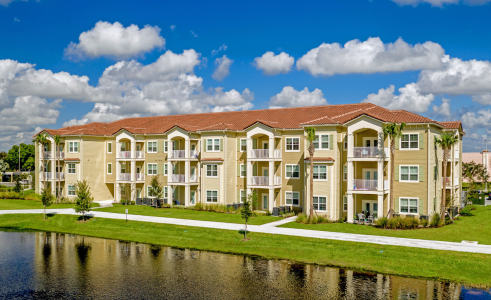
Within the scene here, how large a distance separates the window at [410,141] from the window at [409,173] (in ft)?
6.08

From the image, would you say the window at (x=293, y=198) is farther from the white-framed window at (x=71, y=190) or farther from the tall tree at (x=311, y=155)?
the white-framed window at (x=71, y=190)

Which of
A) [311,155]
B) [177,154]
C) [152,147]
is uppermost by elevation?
[152,147]

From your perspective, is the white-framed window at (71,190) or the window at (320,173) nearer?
the window at (320,173)

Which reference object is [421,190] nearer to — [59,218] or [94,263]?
[94,263]

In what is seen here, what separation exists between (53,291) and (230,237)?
44.7 ft

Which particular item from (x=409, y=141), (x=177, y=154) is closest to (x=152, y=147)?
(x=177, y=154)

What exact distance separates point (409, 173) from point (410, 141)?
2.84 meters

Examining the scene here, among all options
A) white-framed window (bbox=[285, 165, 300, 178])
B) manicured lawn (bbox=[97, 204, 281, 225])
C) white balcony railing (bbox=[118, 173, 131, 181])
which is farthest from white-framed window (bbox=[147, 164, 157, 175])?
white-framed window (bbox=[285, 165, 300, 178])

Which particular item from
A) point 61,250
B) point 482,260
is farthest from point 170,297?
point 482,260

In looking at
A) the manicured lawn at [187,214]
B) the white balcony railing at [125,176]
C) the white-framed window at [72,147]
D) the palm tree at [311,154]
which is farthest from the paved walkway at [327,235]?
the white-framed window at [72,147]

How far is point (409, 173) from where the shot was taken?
3619cm

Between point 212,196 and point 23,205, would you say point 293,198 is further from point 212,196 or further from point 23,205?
point 23,205

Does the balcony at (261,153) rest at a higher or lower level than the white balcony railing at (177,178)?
higher

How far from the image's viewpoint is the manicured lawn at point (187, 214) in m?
38.1
